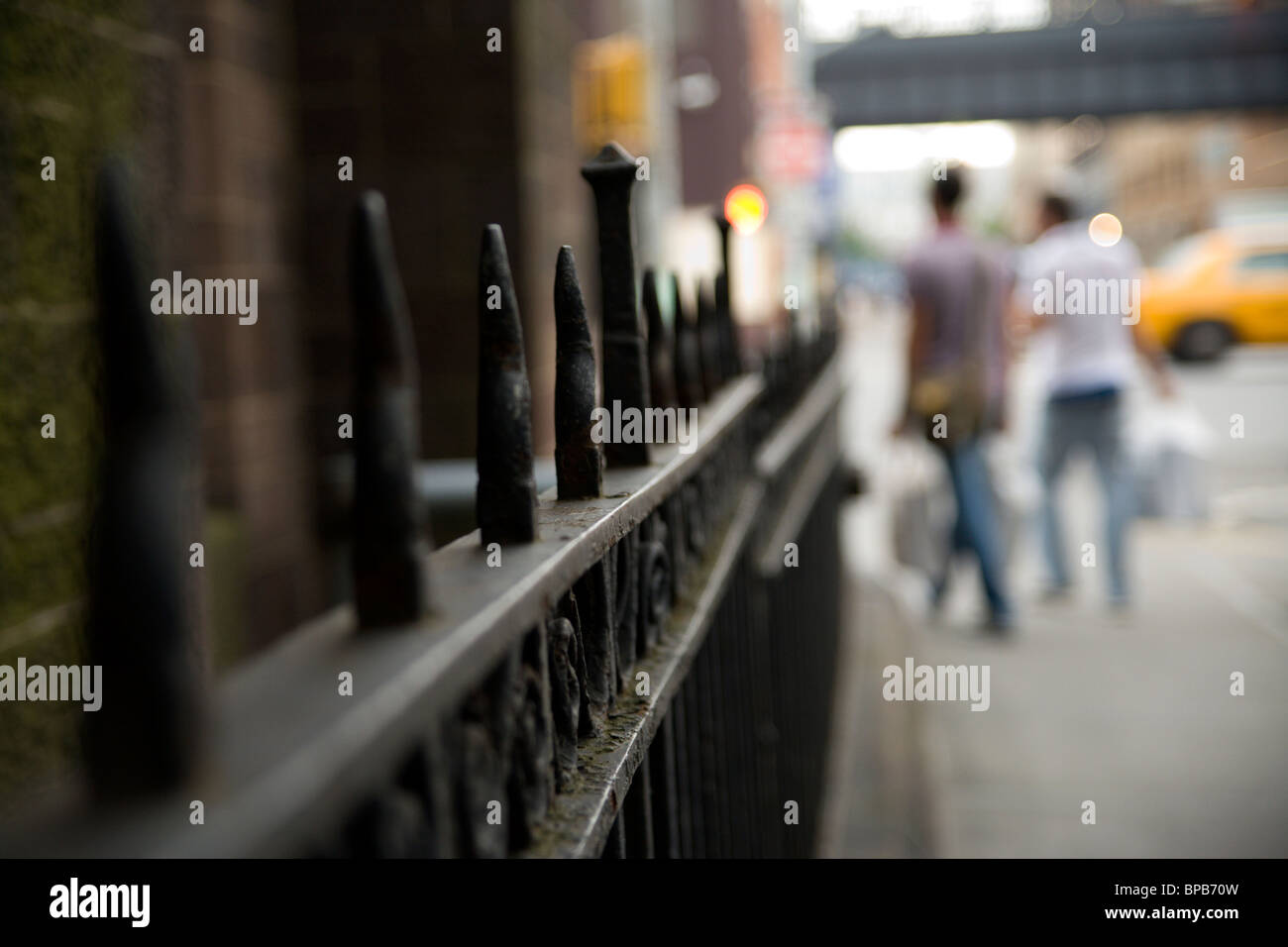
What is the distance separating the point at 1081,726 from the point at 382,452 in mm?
4620

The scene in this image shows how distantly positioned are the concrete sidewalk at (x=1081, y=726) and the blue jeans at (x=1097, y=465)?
232 millimetres

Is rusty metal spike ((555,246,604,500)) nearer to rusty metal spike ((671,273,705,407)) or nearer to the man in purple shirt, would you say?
rusty metal spike ((671,273,705,407))

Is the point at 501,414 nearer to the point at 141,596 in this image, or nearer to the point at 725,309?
the point at 141,596

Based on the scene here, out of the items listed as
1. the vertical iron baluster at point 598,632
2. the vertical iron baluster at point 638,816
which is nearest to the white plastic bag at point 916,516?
the vertical iron baluster at point 638,816

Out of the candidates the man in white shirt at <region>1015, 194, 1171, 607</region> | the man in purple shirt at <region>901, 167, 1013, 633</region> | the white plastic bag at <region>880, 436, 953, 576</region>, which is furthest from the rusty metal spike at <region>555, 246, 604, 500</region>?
the man in white shirt at <region>1015, 194, 1171, 607</region>

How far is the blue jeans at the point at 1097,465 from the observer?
6420 millimetres

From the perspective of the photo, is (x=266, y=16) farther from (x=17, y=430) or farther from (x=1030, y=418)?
(x=1030, y=418)

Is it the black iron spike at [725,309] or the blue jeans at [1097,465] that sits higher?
the black iron spike at [725,309]

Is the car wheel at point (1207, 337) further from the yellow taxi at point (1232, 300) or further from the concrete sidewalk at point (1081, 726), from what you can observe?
the concrete sidewalk at point (1081, 726)

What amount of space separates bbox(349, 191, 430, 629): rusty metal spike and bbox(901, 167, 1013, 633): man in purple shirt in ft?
18.5

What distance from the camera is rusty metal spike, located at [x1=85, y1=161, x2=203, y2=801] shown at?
565 mm

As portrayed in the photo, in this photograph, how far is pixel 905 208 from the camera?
191750 millimetres

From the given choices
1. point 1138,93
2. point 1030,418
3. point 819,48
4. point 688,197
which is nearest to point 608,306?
point 1030,418

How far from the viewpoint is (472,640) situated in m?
0.81
